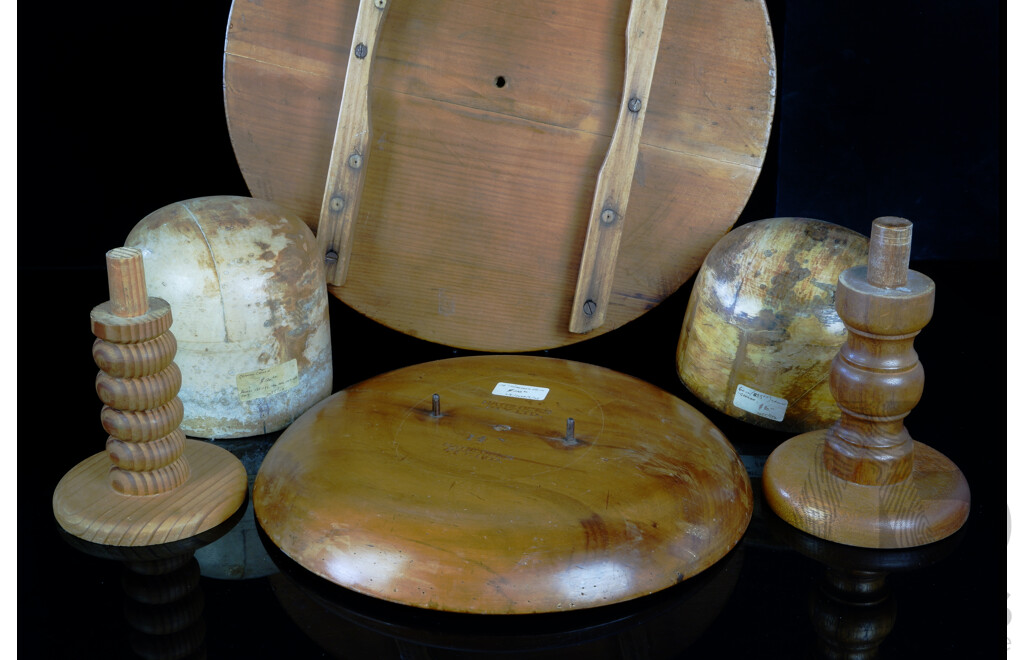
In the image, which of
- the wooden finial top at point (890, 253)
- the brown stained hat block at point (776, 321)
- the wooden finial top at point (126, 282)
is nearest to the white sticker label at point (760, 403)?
the brown stained hat block at point (776, 321)

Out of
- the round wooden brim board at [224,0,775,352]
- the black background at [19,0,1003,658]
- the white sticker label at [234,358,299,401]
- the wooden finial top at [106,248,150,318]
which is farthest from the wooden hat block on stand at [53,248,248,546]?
the round wooden brim board at [224,0,775,352]

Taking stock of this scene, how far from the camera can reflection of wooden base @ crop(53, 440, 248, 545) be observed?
64.3 inches

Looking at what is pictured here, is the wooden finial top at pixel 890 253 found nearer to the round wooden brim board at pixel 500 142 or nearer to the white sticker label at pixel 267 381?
the round wooden brim board at pixel 500 142

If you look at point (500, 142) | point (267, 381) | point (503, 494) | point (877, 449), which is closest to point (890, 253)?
point (877, 449)

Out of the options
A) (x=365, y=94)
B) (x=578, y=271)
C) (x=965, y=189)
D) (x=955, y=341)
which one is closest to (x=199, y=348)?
(x=365, y=94)

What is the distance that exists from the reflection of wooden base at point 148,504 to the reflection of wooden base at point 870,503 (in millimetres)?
816

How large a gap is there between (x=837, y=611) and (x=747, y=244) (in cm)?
68

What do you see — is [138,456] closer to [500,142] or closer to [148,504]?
Answer: [148,504]

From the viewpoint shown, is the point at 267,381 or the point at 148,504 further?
the point at 267,381

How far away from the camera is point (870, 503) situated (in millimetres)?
1656

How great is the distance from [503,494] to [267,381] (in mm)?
533

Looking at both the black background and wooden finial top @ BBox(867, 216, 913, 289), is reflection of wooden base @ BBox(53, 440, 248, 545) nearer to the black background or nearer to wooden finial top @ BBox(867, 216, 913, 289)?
the black background

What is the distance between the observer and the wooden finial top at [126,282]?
1551mm

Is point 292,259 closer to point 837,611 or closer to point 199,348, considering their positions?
point 199,348
